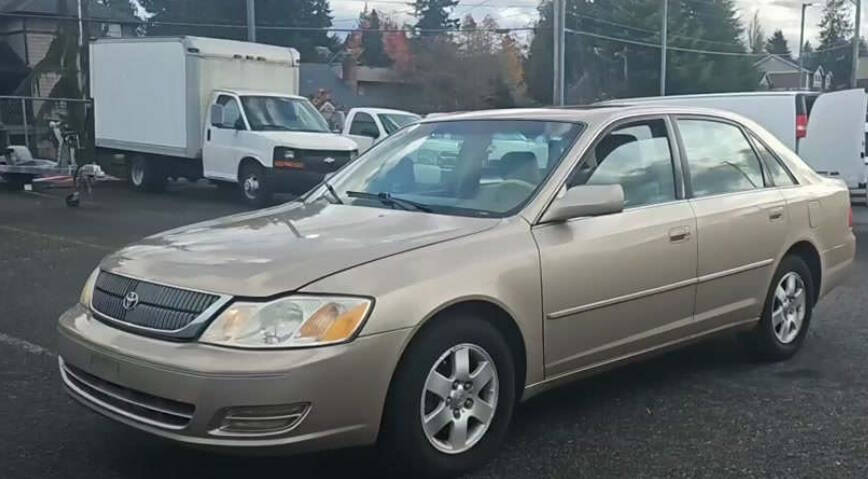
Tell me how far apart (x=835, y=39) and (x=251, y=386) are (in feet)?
378

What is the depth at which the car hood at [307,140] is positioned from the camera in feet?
51.8

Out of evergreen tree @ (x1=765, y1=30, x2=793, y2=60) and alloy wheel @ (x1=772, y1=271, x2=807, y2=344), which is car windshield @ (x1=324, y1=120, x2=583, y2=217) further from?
evergreen tree @ (x1=765, y1=30, x2=793, y2=60)

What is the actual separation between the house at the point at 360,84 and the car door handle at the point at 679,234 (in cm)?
5030

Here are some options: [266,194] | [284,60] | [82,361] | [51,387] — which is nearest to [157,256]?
[82,361]

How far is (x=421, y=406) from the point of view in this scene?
375 cm

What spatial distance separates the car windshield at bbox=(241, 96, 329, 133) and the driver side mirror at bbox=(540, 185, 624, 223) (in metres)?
12.5

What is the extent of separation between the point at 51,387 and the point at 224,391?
219 centimetres

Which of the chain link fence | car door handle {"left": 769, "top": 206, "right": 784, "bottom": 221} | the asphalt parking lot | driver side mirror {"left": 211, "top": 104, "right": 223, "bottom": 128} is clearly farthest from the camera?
the chain link fence

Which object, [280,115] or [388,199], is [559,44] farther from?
[388,199]

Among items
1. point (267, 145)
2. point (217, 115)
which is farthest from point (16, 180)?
point (267, 145)

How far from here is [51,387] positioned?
16.9ft

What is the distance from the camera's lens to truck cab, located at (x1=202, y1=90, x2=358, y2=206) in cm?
1575

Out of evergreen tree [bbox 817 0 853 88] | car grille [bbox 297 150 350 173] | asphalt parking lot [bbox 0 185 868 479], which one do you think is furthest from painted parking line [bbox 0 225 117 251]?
evergreen tree [bbox 817 0 853 88]

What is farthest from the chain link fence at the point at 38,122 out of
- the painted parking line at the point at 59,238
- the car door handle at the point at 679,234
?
the car door handle at the point at 679,234
